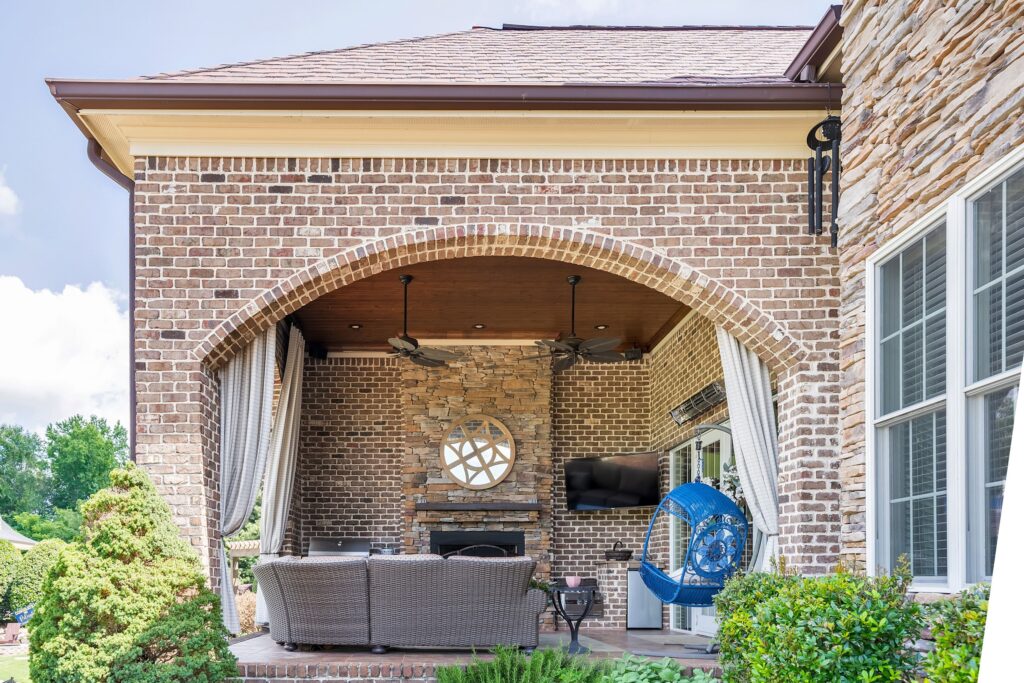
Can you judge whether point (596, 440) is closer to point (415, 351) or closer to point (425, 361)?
point (425, 361)

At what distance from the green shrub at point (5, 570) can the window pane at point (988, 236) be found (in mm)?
18469

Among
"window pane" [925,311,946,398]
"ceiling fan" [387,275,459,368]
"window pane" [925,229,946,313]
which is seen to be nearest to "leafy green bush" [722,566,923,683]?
"window pane" [925,311,946,398]

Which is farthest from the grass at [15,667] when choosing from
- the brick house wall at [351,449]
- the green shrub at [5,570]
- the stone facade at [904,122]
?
the stone facade at [904,122]

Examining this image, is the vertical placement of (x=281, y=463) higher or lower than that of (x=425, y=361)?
lower

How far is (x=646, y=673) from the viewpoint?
6.04 meters

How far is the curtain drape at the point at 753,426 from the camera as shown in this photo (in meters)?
7.29

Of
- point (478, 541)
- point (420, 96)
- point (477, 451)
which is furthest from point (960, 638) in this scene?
point (477, 451)

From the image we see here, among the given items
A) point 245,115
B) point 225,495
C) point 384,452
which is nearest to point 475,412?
point 384,452

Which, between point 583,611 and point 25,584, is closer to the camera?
point 583,611

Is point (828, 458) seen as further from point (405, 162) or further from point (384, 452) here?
point (384, 452)

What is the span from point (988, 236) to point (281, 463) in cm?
847

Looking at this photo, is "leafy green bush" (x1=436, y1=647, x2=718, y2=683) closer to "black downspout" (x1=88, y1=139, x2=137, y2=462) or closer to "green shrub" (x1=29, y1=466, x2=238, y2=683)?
"green shrub" (x1=29, y1=466, x2=238, y2=683)

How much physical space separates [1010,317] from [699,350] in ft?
22.5

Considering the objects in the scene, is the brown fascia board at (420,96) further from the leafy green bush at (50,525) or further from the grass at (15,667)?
the leafy green bush at (50,525)
